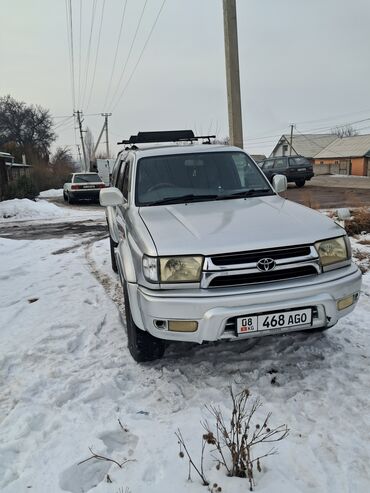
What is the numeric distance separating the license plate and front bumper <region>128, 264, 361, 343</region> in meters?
0.04

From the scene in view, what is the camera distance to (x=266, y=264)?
109 inches

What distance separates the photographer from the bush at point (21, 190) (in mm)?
→ 19558

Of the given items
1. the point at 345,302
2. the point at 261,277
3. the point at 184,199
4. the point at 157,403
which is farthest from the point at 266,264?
the point at 184,199

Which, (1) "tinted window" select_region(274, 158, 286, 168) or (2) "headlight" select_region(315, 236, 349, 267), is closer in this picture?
(2) "headlight" select_region(315, 236, 349, 267)

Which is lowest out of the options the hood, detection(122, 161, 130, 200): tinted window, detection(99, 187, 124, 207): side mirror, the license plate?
the license plate

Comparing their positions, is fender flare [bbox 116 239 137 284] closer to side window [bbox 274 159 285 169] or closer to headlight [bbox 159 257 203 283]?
headlight [bbox 159 257 203 283]

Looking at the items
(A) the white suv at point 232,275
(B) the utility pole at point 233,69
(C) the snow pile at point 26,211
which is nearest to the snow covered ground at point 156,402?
(A) the white suv at point 232,275

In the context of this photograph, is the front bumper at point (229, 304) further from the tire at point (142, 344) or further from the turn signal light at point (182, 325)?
the tire at point (142, 344)

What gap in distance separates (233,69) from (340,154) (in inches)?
1923

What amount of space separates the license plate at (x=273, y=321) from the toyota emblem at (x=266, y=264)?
316 mm

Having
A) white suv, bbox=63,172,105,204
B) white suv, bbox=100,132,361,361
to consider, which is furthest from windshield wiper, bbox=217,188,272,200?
white suv, bbox=63,172,105,204

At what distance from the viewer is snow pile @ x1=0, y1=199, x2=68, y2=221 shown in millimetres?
15626

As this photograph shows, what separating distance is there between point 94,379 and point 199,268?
123cm

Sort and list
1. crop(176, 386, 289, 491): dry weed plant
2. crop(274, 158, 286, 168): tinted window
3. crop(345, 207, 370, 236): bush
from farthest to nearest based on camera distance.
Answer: crop(274, 158, 286, 168): tinted window
crop(345, 207, 370, 236): bush
crop(176, 386, 289, 491): dry weed plant
